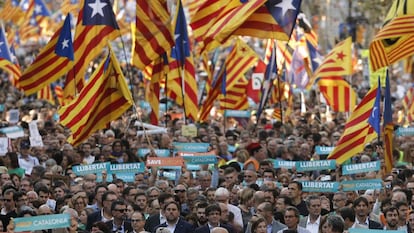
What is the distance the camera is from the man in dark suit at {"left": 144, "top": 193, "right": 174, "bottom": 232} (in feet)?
52.5

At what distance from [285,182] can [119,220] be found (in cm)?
357

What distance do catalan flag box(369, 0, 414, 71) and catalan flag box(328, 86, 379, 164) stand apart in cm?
75

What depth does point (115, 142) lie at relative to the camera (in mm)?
22516

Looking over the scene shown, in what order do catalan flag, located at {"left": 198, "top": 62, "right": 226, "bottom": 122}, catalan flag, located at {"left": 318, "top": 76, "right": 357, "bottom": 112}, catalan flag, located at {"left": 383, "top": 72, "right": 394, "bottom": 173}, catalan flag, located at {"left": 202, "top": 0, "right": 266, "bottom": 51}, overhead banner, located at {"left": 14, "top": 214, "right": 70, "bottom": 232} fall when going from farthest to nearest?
catalan flag, located at {"left": 318, "top": 76, "right": 357, "bottom": 112} → catalan flag, located at {"left": 198, "top": 62, "right": 226, "bottom": 122} → catalan flag, located at {"left": 202, "top": 0, "right": 266, "bottom": 51} → catalan flag, located at {"left": 383, "top": 72, "right": 394, "bottom": 173} → overhead banner, located at {"left": 14, "top": 214, "right": 70, "bottom": 232}

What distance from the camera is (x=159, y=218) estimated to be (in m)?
16.2

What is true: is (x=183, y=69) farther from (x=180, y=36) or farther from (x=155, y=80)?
(x=155, y=80)

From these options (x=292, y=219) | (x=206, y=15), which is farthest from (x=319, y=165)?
(x=206, y=15)

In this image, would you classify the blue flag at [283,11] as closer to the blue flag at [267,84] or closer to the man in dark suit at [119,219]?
the blue flag at [267,84]

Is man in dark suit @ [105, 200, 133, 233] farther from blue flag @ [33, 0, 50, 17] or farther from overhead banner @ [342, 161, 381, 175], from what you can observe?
blue flag @ [33, 0, 50, 17]

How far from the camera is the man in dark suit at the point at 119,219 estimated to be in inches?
A: 629

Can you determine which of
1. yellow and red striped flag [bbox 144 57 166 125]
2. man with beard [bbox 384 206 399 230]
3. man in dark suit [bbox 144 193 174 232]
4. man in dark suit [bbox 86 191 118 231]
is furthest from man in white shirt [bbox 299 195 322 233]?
yellow and red striped flag [bbox 144 57 166 125]

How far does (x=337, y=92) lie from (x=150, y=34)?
21.1 ft

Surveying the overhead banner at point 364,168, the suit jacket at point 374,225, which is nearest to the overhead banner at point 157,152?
the overhead banner at point 364,168

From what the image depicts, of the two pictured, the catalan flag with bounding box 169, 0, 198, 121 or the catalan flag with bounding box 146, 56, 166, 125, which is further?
the catalan flag with bounding box 169, 0, 198, 121
